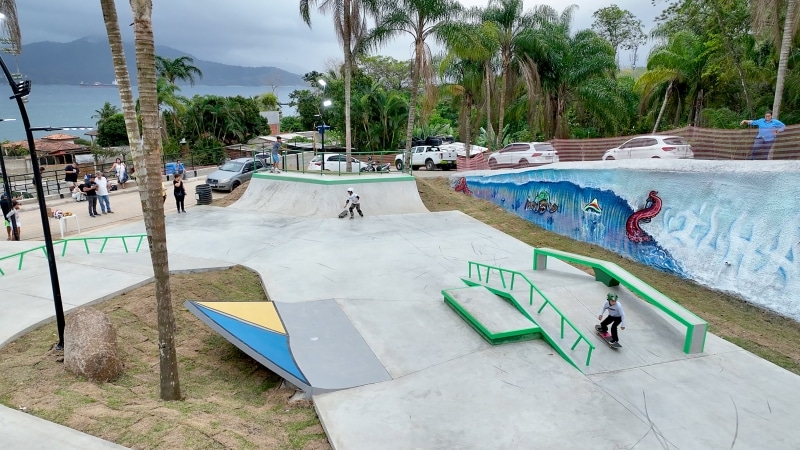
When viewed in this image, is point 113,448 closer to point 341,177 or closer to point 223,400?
point 223,400

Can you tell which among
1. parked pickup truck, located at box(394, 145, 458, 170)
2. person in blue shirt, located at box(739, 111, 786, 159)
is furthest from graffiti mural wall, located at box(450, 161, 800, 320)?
parked pickup truck, located at box(394, 145, 458, 170)

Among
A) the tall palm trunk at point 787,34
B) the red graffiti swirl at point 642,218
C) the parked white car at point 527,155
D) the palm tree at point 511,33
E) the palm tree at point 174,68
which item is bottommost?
the red graffiti swirl at point 642,218

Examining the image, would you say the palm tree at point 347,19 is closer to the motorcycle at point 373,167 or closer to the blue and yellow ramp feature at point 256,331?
the motorcycle at point 373,167

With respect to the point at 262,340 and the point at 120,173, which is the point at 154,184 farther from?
the point at 120,173

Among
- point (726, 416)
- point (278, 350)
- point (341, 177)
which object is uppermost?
point (341, 177)

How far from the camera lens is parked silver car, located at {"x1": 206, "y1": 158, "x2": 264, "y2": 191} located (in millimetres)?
25094

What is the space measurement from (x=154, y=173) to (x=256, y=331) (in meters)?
3.47

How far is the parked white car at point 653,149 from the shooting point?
15797 mm

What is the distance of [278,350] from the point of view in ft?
26.3

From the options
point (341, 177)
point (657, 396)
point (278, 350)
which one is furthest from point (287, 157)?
point (657, 396)

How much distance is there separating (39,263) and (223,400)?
832 cm

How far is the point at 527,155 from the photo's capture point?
2183 cm

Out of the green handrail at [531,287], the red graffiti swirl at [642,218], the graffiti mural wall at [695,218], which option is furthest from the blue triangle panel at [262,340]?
the red graffiti swirl at [642,218]

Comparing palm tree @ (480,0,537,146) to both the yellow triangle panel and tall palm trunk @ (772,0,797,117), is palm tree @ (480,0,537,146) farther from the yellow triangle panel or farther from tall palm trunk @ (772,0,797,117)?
the yellow triangle panel
